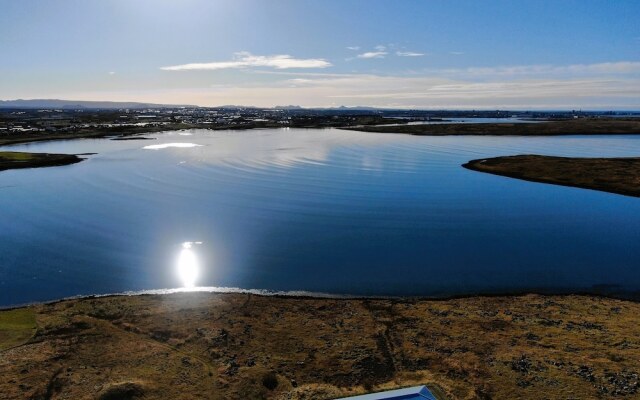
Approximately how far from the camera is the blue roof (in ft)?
48.0

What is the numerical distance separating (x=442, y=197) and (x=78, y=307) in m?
40.7

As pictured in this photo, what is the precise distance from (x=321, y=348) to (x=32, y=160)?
81.1m

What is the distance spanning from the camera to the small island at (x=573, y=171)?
58.1 meters

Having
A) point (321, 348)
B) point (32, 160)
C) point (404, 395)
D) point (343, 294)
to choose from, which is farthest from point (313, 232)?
point (32, 160)

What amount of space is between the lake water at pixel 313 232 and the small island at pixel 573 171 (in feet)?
13.7

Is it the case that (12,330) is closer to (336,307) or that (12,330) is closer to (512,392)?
(336,307)

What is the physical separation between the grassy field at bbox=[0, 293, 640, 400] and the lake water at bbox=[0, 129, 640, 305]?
283 cm

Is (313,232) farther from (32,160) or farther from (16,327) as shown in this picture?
(32,160)

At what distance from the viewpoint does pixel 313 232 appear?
37094 millimetres

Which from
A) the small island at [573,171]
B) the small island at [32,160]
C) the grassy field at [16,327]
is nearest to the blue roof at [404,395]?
the grassy field at [16,327]

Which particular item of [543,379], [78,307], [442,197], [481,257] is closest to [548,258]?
[481,257]

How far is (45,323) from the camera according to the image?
21297 mm

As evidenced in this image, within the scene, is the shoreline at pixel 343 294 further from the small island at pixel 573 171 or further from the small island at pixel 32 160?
the small island at pixel 32 160

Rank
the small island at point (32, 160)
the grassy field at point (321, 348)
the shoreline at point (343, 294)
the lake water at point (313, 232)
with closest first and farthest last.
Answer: the grassy field at point (321, 348) → the shoreline at point (343, 294) → the lake water at point (313, 232) → the small island at point (32, 160)
